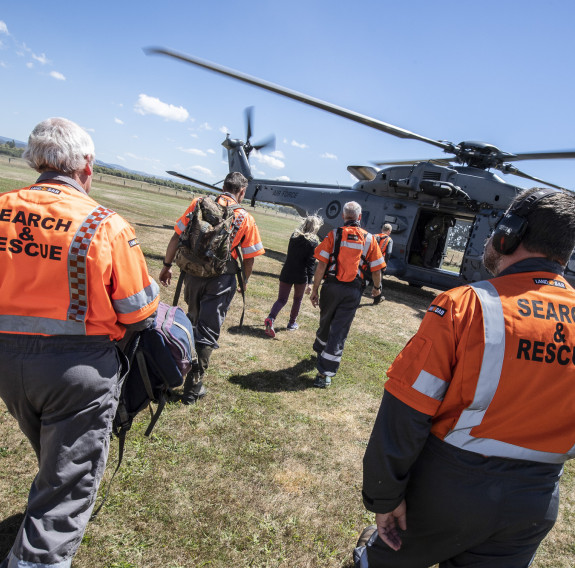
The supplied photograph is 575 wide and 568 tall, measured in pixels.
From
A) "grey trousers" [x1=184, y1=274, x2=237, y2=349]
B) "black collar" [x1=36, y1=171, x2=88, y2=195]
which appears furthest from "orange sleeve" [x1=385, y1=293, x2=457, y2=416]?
"grey trousers" [x1=184, y1=274, x2=237, y2=349]

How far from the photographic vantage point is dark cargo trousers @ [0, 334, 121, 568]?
1623mm

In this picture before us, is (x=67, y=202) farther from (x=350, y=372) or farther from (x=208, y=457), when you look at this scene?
(x=350, y=372)

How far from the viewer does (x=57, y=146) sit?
1.73m

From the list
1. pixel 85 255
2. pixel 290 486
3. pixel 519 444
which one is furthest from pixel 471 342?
pixel 290 486

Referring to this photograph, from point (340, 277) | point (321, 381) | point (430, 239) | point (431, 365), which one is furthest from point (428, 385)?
point (430, 239)

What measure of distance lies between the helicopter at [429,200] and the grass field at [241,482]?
16.1 feet

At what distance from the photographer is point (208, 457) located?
9.81 ft

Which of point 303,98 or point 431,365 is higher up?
point 303,98

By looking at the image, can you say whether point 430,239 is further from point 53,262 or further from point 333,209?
point 53,262

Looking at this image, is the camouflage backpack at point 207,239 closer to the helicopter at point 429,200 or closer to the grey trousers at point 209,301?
the grey trousers at point 209,301

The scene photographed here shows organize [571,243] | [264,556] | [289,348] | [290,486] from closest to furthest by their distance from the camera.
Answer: [571,243] < [264,556] < [290,486] < [289,348]

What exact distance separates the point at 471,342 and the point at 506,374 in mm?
157

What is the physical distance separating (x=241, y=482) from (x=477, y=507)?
74.1 inches

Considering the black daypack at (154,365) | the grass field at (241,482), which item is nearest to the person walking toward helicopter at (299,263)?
the grass field at (241,482)
